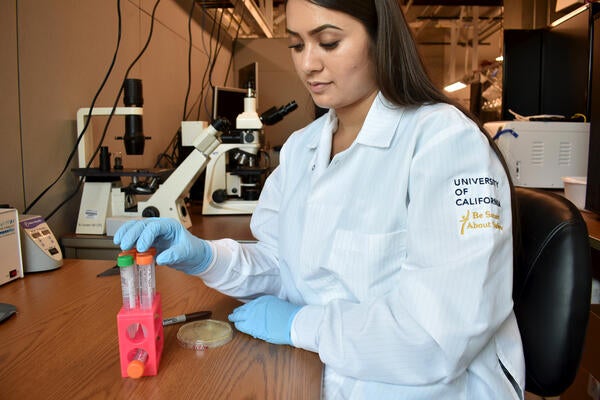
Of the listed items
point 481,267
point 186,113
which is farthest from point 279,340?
point 186,113

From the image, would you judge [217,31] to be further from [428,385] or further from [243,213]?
[428,385]

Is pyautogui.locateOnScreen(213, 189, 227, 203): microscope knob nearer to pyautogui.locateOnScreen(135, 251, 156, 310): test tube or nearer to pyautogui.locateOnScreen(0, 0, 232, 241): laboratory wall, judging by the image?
pyautogui.locateOnScreen(0, 0, 232, 241): laboratory wall

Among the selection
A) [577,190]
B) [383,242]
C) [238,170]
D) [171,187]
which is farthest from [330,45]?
[577,190]

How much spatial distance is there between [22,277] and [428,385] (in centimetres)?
94

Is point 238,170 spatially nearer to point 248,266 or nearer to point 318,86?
point 248,266

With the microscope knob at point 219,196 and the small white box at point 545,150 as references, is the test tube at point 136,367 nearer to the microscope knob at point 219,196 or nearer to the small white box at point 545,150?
the microscope knob at point 219,196

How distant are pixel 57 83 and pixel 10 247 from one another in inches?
27.8

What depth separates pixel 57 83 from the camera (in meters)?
1.54

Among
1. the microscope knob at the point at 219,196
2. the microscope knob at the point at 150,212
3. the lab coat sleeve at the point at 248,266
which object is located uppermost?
the microscope knob at the point at 219,196

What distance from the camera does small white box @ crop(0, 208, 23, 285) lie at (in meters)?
1.03

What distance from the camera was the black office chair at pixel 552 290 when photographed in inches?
30.4

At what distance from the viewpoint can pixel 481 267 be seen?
66 cm

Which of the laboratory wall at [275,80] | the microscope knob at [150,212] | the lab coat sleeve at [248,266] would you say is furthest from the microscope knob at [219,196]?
the laboratory wall at [275,80]

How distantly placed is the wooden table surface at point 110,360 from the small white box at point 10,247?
0.24ft
